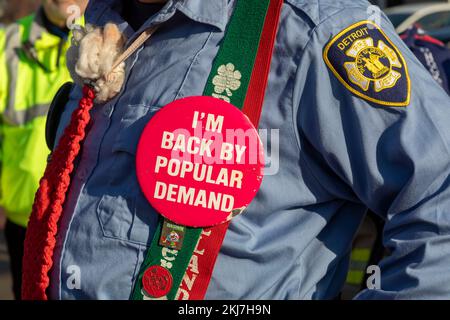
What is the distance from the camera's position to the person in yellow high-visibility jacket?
4.11m

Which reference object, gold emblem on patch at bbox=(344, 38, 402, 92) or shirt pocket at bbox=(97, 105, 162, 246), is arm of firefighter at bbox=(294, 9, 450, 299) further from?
shirt pocket at bbox=(97, 105, 162, 246)

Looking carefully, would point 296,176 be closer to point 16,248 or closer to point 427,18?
point 16,248

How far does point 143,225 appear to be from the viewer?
1763mm

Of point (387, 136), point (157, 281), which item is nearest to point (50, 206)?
point (157, 281)

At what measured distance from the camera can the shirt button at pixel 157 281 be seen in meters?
1.74

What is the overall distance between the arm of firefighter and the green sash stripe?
12 centimetres

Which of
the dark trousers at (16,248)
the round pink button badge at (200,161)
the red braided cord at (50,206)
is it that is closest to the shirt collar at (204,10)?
the round pink button badge at (200,161)

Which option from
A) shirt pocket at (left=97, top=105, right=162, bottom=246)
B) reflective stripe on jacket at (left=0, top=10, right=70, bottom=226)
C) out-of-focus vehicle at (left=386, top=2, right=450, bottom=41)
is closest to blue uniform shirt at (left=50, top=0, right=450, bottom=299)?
shirt pocket at (left=97, top=105, right=162, bottom=246)

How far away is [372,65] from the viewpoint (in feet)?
5.56

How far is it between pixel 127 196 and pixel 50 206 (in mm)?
247

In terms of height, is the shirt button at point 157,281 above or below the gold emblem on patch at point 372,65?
below

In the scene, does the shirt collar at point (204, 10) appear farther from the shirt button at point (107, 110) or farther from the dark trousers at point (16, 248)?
the dark trousers at point (16, 248)
